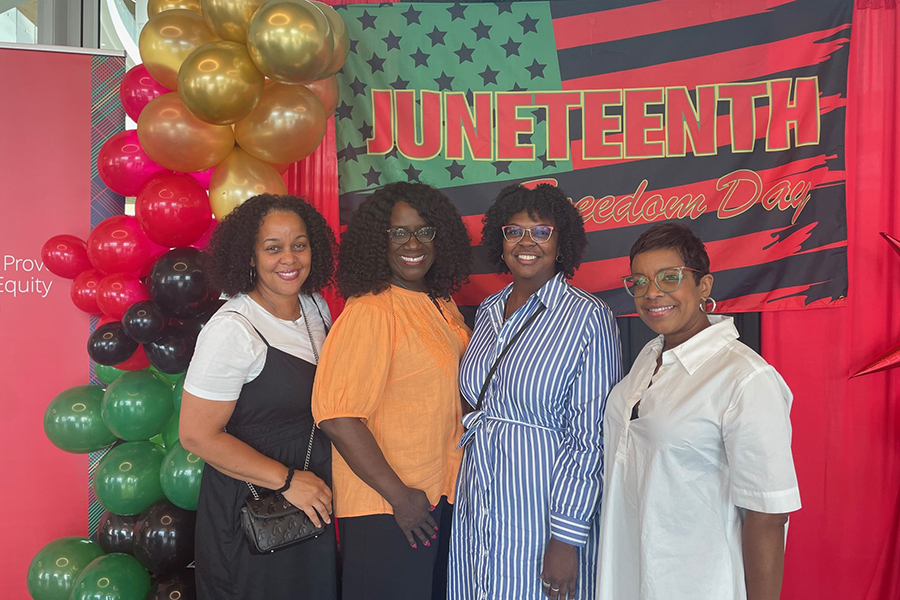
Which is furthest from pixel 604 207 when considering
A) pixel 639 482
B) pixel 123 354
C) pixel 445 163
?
pixel 123 354

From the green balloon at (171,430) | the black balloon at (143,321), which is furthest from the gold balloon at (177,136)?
the green balloon at (171,430)

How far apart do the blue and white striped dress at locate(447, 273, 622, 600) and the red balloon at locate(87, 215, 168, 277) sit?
1.60 meters

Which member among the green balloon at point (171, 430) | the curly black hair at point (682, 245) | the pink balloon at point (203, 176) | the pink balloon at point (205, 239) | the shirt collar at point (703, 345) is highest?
the pink balloon at point (203, 176)

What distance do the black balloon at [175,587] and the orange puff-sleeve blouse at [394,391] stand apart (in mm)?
919

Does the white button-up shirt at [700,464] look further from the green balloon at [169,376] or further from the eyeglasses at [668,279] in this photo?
the green balloon at [169,376]

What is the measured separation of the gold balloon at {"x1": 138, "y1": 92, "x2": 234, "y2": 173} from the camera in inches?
91.7

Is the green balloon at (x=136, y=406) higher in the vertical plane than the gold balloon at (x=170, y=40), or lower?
lower

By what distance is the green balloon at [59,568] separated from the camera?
257cm

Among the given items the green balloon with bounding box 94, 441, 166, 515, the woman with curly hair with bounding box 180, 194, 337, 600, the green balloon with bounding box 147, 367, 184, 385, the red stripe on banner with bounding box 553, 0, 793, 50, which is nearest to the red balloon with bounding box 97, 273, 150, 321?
the green balloon with bounding box 147, 367, 184, 385

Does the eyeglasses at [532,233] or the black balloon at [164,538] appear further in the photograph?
the black balloon at [164,538]

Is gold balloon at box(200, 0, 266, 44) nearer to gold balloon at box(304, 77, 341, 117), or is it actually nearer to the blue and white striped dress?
gold balloon at box(304, 77, 341, 117)

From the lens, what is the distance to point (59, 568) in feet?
8.48

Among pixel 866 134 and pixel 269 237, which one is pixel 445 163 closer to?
pixel 269 237

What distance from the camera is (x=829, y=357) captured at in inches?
116
